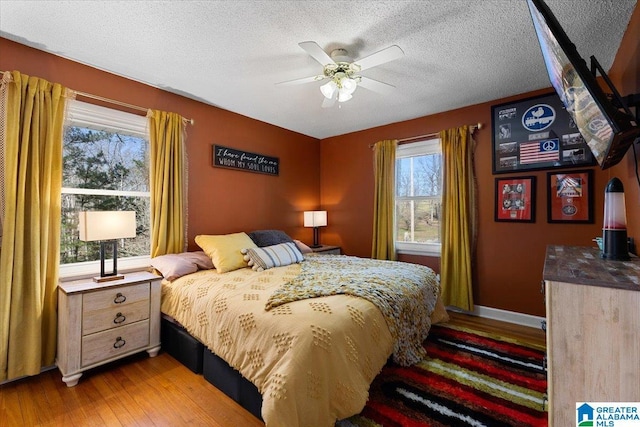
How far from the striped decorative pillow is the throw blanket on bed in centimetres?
25

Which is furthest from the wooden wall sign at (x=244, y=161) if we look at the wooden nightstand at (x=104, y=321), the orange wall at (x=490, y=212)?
the wooden nightstand at (x=104, y=321)

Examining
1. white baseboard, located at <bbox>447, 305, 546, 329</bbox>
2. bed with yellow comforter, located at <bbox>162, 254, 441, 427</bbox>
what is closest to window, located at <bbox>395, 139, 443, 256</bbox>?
white baseboard, located at <bbox>447, 305, 546, 329</bbox>

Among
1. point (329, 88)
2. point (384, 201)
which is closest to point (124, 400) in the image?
point (329, 88)

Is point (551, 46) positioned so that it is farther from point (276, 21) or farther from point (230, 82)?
point (230, 82)

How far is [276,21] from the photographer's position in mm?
1844

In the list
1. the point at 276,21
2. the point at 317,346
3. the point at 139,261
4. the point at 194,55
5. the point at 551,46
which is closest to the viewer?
the point at 551,46

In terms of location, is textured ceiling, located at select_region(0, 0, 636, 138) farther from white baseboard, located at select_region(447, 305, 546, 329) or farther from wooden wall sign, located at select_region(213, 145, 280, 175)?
white baseboard, located at select_region(447, 305, 546, 329)

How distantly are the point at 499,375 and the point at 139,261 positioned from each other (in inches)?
126

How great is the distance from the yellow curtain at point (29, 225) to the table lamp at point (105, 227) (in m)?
0.28

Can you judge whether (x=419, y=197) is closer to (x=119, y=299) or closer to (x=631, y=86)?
(x=631, y=86)

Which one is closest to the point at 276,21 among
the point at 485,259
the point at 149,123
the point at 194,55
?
the point at 194,55

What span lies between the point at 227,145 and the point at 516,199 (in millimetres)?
3387

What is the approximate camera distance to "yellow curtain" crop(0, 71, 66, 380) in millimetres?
1936

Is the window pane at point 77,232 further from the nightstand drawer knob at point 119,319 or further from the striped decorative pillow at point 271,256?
the striped decorative pillow at point 271,256
